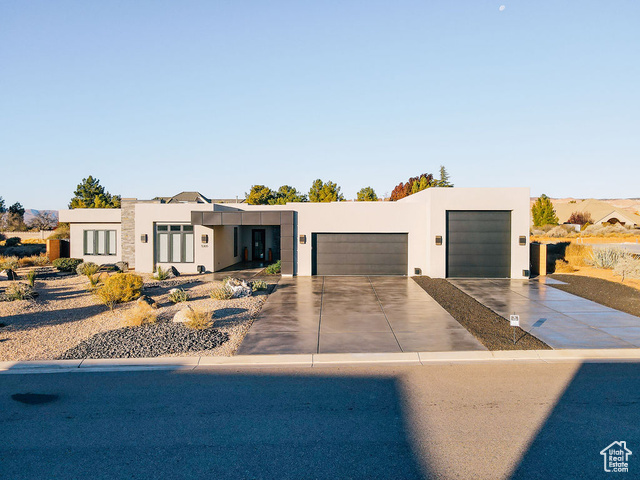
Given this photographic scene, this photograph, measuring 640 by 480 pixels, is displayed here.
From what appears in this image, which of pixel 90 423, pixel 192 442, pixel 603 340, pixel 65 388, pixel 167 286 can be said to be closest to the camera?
pixel 192 442

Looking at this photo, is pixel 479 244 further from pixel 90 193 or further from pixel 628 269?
pixel 90 193

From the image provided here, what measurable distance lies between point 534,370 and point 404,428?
3.41 meters

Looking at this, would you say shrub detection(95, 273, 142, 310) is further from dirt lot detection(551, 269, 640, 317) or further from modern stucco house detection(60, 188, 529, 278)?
dirt lot detection(551, 269, 640, 317)

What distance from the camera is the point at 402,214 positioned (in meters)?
20.1

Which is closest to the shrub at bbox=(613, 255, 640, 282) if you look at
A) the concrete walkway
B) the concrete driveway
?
the concrete walkway

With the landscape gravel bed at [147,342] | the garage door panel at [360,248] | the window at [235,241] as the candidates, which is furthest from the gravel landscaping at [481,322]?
the window at [235,241]

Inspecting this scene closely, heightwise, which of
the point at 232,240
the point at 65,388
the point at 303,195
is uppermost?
the point at 303,195

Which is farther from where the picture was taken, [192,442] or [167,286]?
[167,286]

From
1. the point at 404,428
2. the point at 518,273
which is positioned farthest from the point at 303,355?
the point at 518,273

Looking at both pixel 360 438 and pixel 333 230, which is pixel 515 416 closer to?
pixel 360 438

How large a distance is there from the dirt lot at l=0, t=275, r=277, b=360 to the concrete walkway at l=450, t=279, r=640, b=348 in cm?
697

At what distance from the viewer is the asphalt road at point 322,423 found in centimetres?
443

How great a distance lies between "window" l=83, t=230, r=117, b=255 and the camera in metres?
24.5

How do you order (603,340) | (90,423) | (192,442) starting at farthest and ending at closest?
(603,340), (90,423), (192,442)
